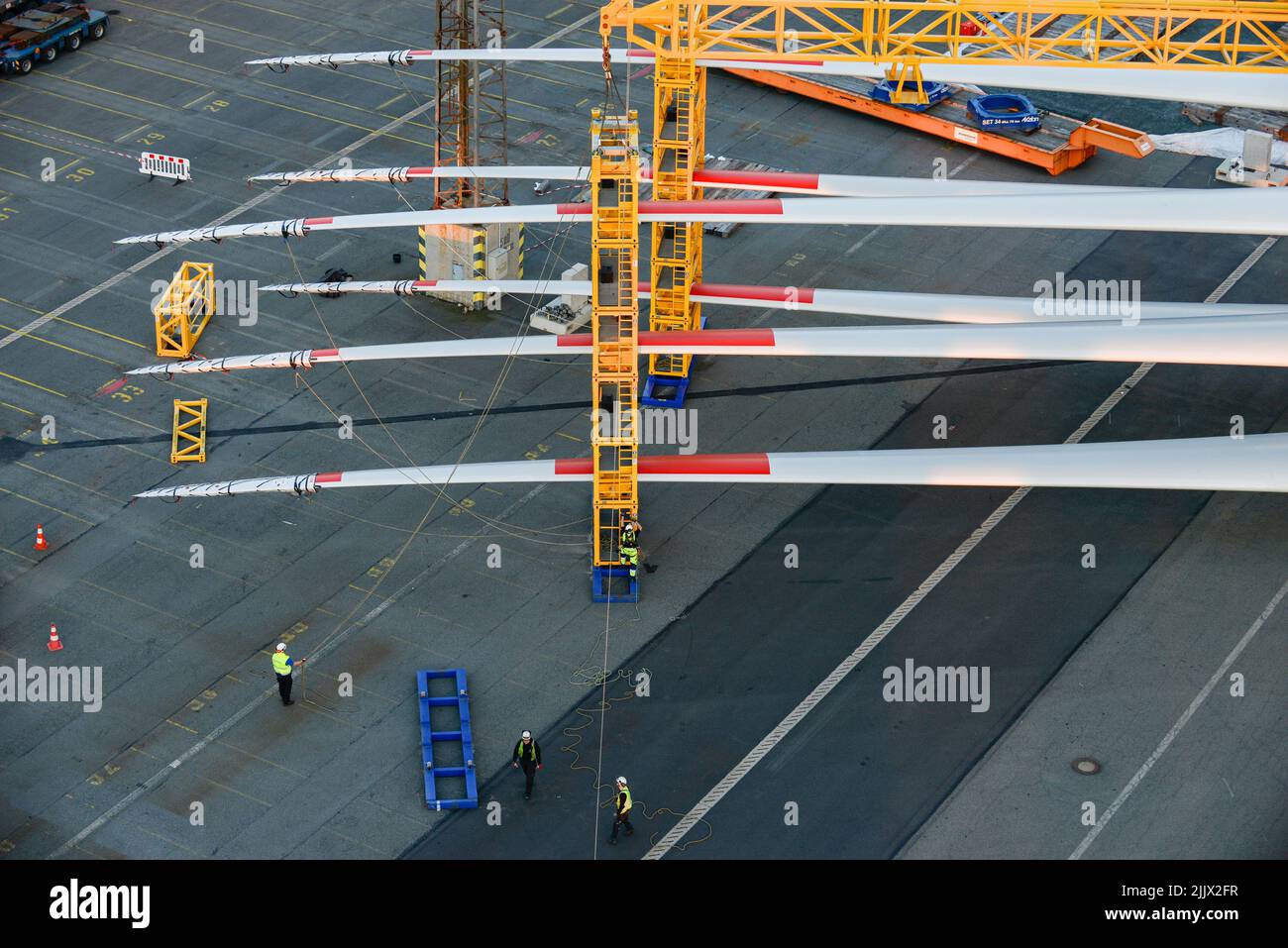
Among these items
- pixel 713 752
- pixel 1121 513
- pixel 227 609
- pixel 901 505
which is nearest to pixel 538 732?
pixel 713 752

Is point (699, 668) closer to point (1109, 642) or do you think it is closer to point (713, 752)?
point (713, 752)

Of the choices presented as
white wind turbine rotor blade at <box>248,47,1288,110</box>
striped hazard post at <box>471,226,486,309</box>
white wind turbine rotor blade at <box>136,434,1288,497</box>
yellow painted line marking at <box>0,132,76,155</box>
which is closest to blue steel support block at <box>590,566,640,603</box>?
white wind turbine rotor blade at <box>136,434,1288,497</box>

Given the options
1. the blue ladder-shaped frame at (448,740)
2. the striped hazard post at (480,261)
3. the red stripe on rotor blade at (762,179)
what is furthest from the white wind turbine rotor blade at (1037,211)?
the blue ladder-shaped frame at (448,740)

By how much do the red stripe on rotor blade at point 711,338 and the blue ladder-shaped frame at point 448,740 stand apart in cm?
944

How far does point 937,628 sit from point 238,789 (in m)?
17.1

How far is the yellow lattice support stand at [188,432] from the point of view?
55594 mm

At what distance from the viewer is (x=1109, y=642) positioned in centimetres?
4981

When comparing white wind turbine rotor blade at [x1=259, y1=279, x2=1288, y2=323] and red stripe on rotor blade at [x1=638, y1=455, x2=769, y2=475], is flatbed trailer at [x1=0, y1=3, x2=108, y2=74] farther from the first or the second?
red stripe on rotor blade at [x1=638, y1=455, x2=769, y2=475]

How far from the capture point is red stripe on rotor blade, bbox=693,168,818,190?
56.8 m

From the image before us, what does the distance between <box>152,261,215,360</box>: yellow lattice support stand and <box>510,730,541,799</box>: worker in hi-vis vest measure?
69.5 ft

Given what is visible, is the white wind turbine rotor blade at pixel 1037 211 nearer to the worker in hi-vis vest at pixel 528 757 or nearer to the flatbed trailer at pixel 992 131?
the worker in hi-vis vest at pixel 528 757
